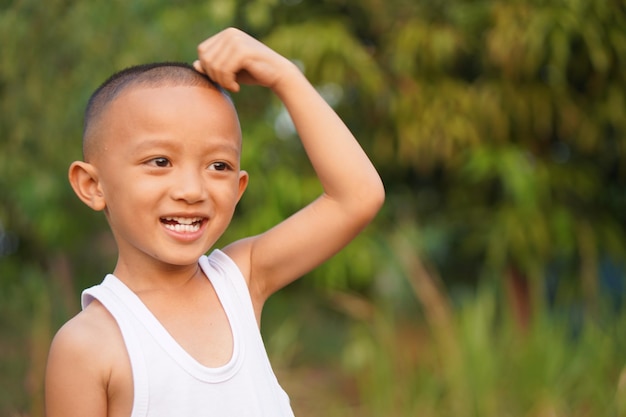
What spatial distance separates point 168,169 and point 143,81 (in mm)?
196

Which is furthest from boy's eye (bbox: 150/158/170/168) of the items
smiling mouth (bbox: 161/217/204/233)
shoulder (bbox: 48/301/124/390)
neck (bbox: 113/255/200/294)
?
shoulder (bbox: 48/301/124/390)

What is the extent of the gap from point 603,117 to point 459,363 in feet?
5.48

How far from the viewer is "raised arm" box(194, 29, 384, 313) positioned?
1.93 metres

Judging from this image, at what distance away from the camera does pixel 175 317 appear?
178 centimetres

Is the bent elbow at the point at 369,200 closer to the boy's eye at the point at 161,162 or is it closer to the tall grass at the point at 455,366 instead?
the boy's eye at the point at 161,162

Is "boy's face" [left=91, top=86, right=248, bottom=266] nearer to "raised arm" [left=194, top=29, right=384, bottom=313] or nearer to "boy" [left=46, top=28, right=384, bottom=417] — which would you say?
"boy" [left=46, top=28, right=384, bottom=417]

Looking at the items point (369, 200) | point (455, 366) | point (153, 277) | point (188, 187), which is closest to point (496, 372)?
point (455, 366)

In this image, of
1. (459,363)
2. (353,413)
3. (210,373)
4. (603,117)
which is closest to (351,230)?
(210,373)

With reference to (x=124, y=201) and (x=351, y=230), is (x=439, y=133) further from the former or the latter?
(x=124, y=201)

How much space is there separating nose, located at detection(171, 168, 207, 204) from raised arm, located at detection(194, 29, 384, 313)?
0.28 meters

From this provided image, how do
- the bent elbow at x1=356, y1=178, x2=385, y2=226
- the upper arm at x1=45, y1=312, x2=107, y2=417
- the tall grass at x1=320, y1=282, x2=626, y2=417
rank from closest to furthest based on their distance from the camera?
the upper arm at x1=45, y1=312, x2=107, y2=417 < the bent elbow at x1=356, y1=178, x2=385, y2=226 < the tall grass at x1=320, y1=282, x2=626, y2=417

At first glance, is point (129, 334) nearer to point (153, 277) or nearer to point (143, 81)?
point (153, 277)

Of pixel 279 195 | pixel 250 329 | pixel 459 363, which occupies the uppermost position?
pixel 250 329

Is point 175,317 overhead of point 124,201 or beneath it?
beneath
